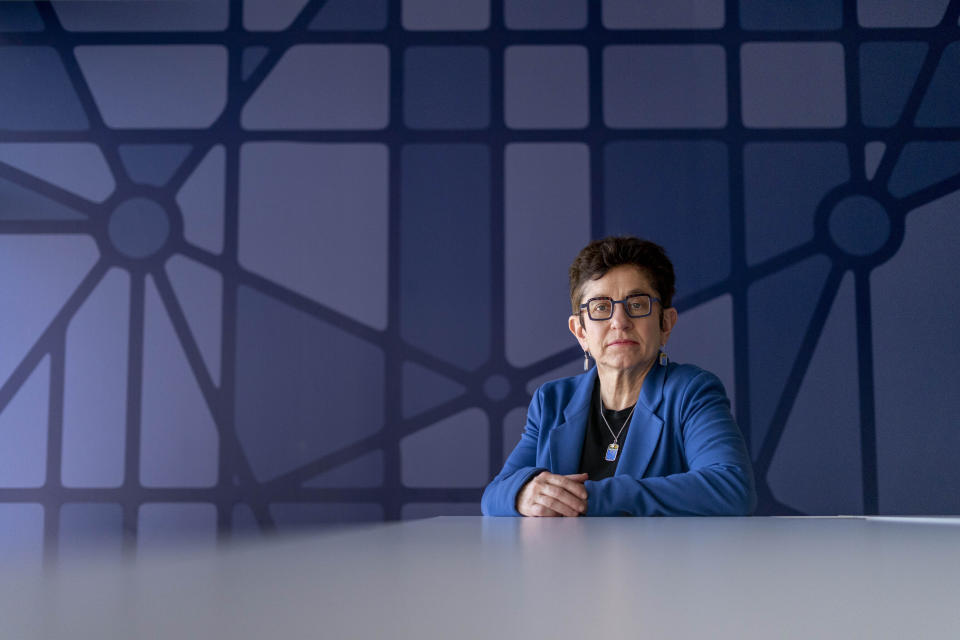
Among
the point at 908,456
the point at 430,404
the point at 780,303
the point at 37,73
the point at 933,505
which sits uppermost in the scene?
the point at 37,73

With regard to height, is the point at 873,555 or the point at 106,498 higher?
the point at 873,555

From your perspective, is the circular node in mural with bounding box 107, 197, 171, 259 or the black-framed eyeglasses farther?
the circular node in mural with bounding box 107, 197, 171, 259

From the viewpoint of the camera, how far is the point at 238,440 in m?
3.25

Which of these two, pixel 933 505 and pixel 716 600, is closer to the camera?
pixel 716 600

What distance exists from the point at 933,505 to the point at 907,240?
43.0 inches

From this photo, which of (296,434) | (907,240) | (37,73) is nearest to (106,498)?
(296,434)

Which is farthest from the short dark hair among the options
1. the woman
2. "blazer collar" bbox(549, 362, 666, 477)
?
"blazer collar" bbox(549, 362, 666, 477)

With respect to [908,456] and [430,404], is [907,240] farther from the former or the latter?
[430,404]

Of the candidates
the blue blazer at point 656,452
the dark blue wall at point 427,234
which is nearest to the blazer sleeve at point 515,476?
the blue blazer at point 656,452

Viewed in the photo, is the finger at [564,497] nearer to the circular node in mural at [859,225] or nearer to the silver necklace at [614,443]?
the silver necklace at [614,443]

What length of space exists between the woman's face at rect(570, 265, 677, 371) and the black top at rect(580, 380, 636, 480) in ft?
0.38

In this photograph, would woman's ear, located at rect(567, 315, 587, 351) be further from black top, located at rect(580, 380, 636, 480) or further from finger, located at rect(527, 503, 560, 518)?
finger, located at rect(527, 503, 560, 518)

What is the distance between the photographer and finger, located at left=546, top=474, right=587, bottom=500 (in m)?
1.47

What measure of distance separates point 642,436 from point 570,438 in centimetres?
19
